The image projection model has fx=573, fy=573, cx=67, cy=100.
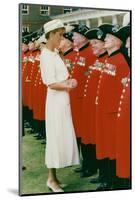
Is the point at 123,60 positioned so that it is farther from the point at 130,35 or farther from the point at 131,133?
the point at 131,133

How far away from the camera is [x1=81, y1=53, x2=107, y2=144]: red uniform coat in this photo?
5102 millimetres

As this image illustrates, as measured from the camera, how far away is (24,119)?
4.89 meters

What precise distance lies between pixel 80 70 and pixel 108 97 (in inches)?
13.7

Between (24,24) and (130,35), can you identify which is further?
(130,35)

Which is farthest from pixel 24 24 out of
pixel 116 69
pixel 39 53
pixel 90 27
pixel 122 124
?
pixel 122 124

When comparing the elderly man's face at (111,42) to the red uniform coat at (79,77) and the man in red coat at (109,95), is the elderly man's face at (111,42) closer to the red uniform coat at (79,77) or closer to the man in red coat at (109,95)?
the man in red coat at (109,95)

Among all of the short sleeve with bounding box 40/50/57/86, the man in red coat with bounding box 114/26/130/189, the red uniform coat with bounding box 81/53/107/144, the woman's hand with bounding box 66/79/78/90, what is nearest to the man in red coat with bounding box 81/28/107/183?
the red uniform coat with bounding box 81/53/107/144

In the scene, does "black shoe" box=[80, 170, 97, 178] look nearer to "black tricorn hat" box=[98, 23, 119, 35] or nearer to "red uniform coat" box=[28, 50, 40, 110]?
"red uniform coat" box=[28, 50, 40, 110]

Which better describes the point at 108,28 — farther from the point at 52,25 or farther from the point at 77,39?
the point at 52,25

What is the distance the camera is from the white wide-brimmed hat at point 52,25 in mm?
4922

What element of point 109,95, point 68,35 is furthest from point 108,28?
point 109,95

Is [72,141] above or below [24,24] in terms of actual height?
below

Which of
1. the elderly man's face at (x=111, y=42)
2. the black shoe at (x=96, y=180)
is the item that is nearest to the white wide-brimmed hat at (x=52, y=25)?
the elderly man's face at (x=111, y=42)

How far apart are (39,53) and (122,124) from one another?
1.00m
